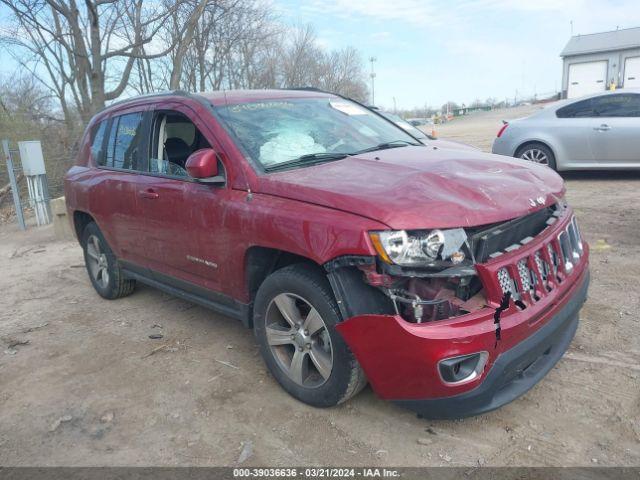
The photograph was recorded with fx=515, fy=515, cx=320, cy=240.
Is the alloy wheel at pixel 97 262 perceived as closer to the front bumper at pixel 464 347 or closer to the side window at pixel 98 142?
the side window at pixel 98 142

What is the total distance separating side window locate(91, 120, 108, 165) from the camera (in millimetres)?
4910

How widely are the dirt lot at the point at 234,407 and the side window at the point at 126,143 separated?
1.40m

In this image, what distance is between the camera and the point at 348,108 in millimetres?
4273

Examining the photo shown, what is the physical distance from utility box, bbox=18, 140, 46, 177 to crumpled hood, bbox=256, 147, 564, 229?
873cm

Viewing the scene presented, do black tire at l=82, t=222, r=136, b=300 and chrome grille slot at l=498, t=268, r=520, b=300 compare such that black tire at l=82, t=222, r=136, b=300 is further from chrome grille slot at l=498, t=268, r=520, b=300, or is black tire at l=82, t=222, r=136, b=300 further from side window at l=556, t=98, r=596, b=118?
side window at l=556, t=98, r=596, b=118

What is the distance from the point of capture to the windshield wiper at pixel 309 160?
3.22m

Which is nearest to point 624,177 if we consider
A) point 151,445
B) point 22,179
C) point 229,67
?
point 151,445

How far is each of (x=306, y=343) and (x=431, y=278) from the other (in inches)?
34.2

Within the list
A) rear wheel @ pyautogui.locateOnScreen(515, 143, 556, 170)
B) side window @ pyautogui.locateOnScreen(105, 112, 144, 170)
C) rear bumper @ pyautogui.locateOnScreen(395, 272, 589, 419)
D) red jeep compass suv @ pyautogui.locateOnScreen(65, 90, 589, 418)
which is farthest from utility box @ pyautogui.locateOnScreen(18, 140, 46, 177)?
rear bumper @ pyautogui.locateOnScreen(395, 272, 589, 419)

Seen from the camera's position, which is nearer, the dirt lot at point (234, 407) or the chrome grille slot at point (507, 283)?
the chrome grille slot at point (507, 283)

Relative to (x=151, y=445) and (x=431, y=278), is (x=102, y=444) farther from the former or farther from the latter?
(x=431, y=278)

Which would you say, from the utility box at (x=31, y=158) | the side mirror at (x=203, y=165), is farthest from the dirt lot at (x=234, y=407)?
the utility box at (x=31, y=158)

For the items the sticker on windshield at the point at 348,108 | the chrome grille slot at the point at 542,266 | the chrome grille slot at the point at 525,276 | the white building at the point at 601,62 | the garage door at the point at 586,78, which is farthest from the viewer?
the garage door at the point at 586,78

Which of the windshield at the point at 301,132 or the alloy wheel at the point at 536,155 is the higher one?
the windshield at the point at 301,132
